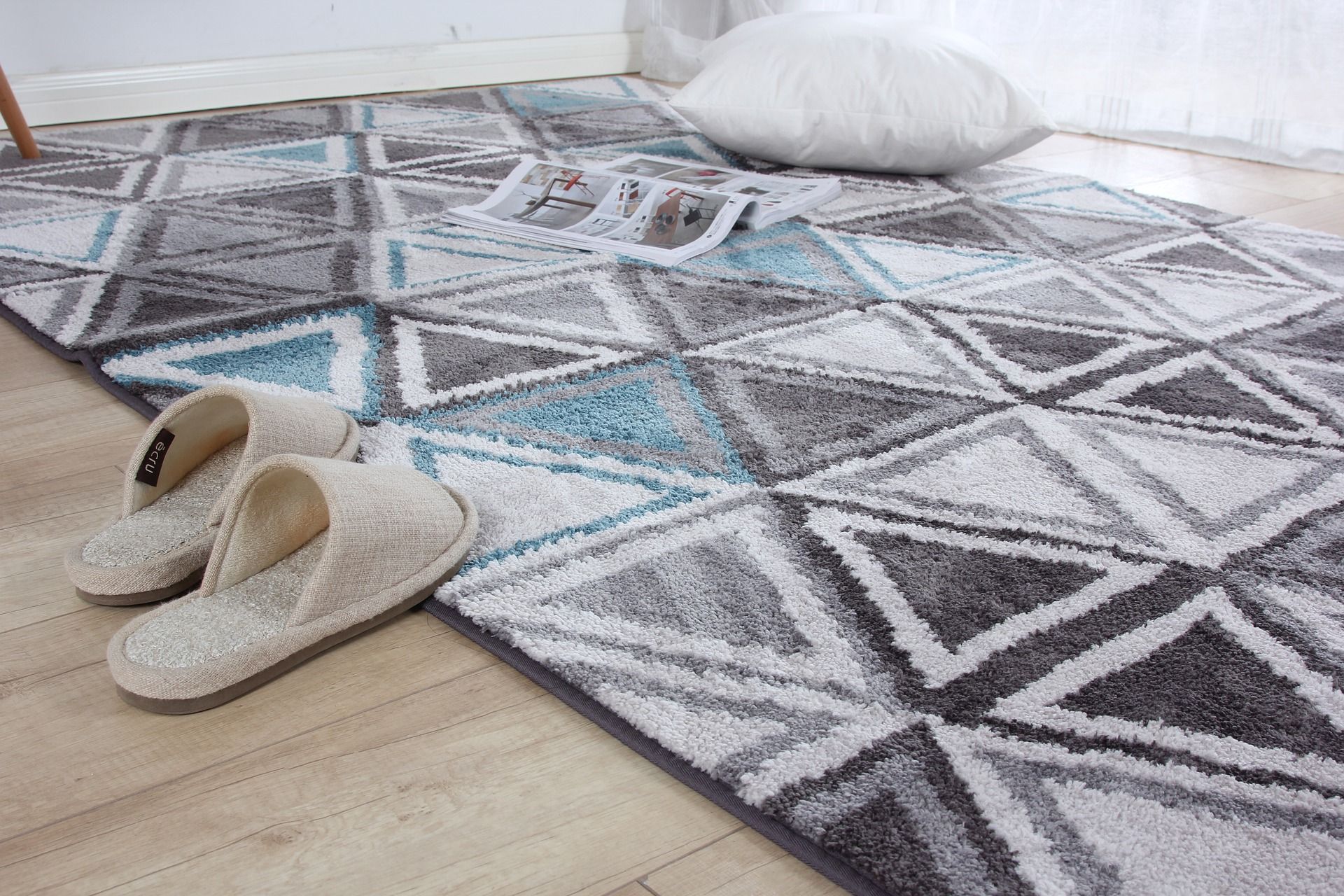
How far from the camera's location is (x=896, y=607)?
0.74 m

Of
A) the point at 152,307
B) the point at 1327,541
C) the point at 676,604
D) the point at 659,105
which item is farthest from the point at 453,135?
the point at 1327,541

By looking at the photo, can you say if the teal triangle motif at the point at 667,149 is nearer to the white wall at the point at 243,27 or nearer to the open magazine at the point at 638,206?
the open magazine at the point at 638,206

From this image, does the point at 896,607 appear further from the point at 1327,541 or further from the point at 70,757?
the point at 70,757

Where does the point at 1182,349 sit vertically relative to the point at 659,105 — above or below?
below

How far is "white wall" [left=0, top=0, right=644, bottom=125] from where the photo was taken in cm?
215

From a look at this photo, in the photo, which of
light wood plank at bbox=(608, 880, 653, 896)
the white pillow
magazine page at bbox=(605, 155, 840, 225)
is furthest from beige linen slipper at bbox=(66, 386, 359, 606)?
the white pillow

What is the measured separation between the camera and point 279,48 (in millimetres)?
2416

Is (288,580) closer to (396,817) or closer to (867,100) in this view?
(396,817)

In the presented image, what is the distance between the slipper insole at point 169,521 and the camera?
0.75 meters

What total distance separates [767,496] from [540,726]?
309mm

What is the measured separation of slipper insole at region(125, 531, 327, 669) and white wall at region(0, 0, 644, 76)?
1954 millimetres

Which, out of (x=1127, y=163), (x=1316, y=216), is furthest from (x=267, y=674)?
(x=1127, y=163)

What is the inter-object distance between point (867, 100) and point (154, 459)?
133cm

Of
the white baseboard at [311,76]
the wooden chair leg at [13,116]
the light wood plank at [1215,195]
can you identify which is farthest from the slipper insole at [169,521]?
the white baseboard at [311,76]
